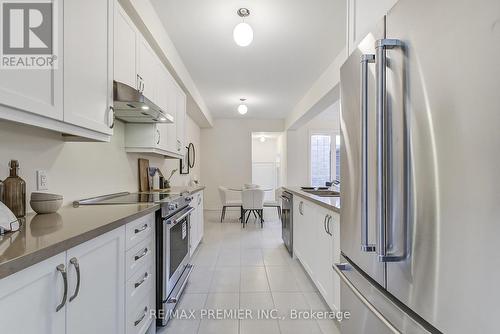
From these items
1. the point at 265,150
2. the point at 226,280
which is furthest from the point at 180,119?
the point at 265,150

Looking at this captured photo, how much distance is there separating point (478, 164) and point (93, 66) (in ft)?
5.70

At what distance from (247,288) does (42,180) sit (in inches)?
75.6

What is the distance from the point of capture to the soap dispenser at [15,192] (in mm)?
1191

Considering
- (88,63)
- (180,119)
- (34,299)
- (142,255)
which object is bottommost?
(142,255)

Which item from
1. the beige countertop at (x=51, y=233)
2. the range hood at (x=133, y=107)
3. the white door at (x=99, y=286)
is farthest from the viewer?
the range hood at (x=133, y=107)

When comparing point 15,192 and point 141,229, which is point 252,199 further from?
point 15,192

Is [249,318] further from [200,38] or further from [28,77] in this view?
[200,38]

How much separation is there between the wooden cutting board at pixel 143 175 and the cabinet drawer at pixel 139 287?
1399 millimetres

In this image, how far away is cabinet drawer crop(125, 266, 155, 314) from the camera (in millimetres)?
1376

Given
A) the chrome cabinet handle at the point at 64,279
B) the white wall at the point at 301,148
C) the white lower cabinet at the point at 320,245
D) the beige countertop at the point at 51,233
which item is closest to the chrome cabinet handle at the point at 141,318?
the beige countertop at the point at 51,233

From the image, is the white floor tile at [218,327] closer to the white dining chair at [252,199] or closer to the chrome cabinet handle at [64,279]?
the chrome cabinet handle at [64,279]

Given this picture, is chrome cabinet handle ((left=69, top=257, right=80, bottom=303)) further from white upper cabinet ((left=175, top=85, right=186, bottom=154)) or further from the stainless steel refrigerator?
white upper cabinet ((left=175, top=85, right=186, bottom=154))

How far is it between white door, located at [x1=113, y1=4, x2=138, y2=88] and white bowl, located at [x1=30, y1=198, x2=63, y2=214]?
0.89m

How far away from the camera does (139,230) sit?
1.52m
